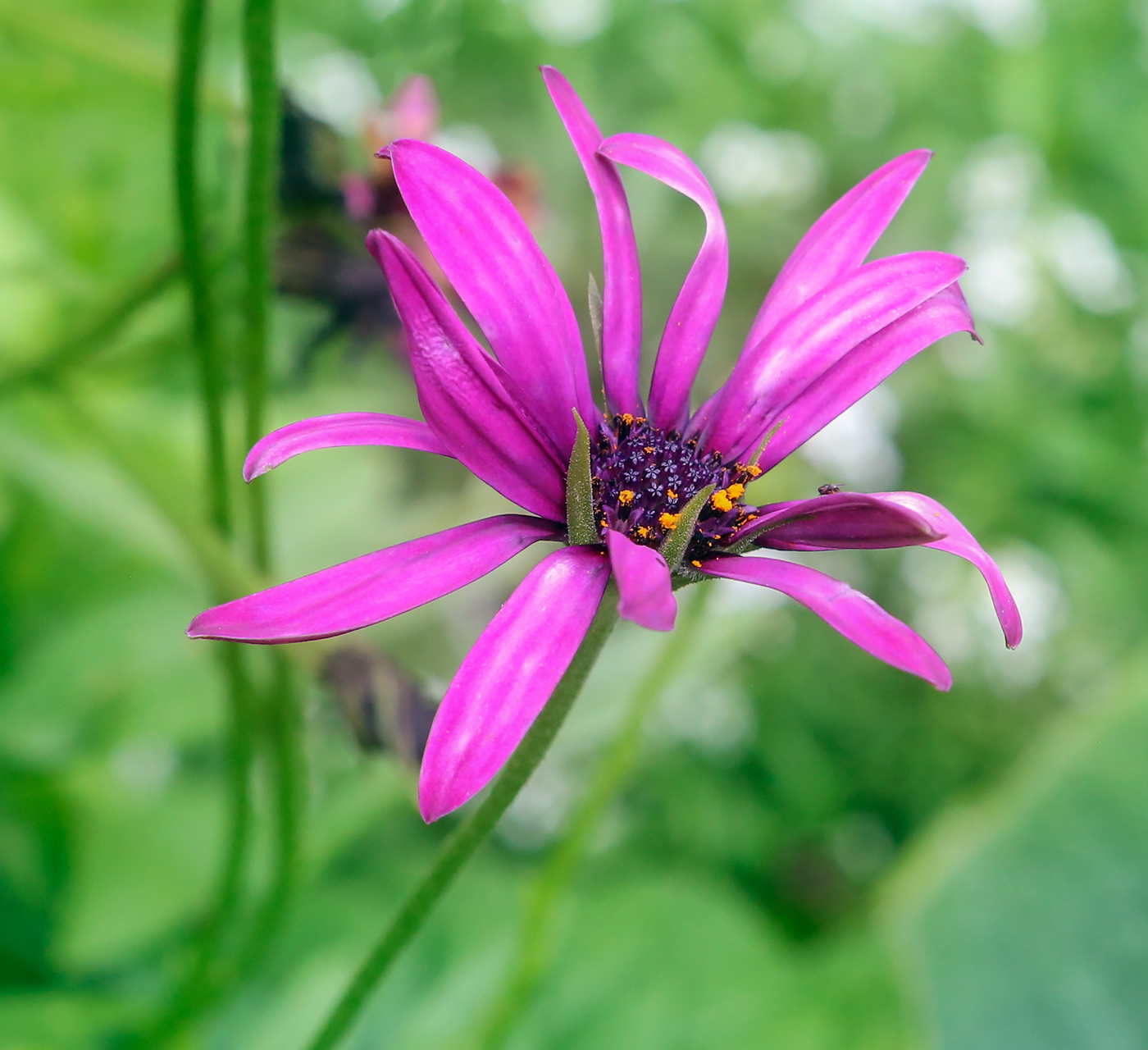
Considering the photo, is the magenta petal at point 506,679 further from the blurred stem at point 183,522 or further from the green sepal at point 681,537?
the blurred stem at point 183,522

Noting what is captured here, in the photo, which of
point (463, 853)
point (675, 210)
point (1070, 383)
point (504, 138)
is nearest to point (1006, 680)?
point (1070, 383)

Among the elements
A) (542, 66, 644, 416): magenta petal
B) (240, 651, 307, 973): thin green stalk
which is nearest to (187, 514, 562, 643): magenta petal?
(542, 66, 644, 416): magenta petal

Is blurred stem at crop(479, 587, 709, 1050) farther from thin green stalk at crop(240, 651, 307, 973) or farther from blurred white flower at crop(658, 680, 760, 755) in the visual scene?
blurred white flower at crop(658, 680, 760, 755)

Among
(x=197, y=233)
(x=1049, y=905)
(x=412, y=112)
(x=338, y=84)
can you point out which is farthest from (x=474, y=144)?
(x=1049, y=905)

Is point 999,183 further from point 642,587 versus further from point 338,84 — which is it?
point 642,587

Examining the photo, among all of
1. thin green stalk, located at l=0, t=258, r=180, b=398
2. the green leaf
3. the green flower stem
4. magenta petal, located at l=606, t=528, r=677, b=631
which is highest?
thin green stalk, located at l=0, t=258, r=180, b=398
